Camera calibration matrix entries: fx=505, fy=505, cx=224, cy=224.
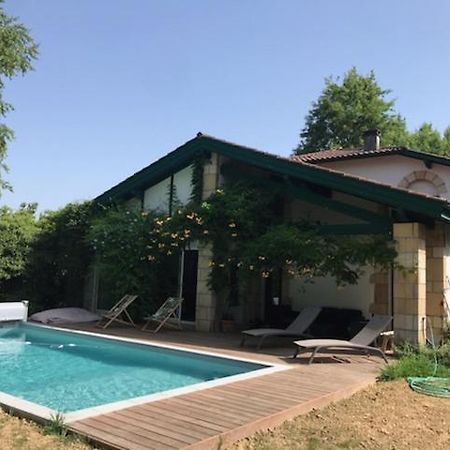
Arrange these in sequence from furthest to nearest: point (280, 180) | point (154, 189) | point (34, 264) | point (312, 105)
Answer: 1. point (312, 105)
2. point (34, 264)
3. point (154, 189)
4. point (280, 180)

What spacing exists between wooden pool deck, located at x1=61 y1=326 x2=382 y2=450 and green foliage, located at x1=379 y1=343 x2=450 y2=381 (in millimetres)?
334

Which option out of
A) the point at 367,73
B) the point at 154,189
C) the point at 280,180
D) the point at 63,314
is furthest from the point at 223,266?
the point at 367,73

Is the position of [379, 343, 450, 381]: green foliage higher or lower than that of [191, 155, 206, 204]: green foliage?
lower

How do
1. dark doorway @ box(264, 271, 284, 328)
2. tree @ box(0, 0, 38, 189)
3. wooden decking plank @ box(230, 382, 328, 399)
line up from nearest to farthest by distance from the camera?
wooden decking plank @ box(230, 382, 328, 399), dark doorway @ box(264, 271, 284, 328), tree @ box(0, 0, 38, 189)

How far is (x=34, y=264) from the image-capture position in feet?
55.4

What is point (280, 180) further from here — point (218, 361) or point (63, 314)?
point (63, 314)

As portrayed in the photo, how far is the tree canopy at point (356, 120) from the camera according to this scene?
1574 inches

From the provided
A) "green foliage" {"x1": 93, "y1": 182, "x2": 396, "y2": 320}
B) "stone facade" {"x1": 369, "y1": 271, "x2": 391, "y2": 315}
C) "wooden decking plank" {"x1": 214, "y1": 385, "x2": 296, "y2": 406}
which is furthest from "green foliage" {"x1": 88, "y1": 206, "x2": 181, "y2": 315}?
"wooden decking plank" {"x1": 214, "y1": 385, "x2": 296, "y2": 406}

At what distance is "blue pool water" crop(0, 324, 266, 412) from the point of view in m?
6.95

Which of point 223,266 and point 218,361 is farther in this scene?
point 223,266

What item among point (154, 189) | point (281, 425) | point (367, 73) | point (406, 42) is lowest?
point (281, 425)

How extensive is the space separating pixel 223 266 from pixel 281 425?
790 centimetres

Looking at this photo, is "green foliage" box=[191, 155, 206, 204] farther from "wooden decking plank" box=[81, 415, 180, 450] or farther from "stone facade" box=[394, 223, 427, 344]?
"wooden decking plank" box=[81, 415, 180, 450]

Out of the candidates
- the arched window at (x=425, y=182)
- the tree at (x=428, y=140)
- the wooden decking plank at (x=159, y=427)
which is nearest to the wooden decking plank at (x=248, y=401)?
the wooden decking plank at (x=159, y=427)
